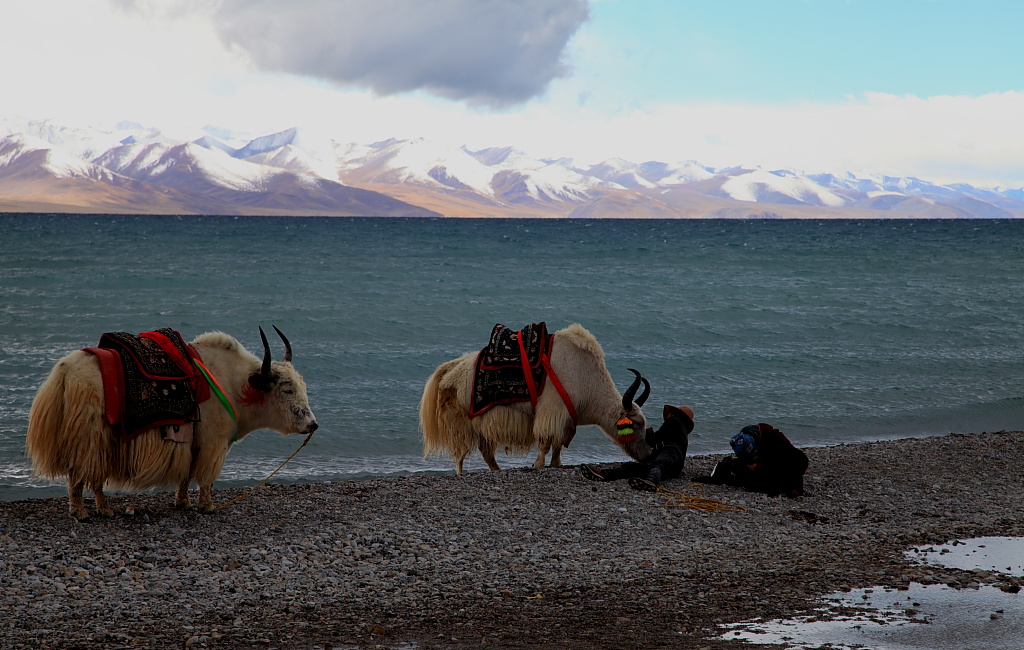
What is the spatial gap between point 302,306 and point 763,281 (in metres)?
13.1

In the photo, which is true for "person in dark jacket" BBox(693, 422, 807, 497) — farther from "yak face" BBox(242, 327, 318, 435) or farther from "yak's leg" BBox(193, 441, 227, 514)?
"yak's leg" BBox(193, 441, 227, 514)

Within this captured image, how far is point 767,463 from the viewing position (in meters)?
5.68

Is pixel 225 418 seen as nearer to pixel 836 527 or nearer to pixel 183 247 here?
pixel 836 527

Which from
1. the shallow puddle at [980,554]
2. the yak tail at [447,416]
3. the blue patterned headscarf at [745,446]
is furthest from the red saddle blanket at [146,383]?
the shallow puddle at [980,554]

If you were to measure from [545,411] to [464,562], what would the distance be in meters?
1.90

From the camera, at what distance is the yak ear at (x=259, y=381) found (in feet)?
16.2

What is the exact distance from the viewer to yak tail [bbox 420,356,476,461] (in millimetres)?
6230

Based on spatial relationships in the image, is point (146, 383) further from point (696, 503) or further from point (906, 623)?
point (906, 623)

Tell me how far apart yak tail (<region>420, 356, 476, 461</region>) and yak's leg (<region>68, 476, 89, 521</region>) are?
2376 millimetres

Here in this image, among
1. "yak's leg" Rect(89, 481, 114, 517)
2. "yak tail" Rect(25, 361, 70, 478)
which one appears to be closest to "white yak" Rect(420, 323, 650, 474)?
"yak's leg" Rect(89, 481, 114, 517)

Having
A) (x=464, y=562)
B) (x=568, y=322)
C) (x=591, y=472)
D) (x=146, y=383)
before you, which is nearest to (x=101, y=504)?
(x=146, y=383)

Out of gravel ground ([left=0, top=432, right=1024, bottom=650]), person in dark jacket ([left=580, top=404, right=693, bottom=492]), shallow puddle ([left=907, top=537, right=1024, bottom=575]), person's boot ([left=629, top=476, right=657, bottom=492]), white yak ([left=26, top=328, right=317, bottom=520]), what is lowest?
gravel ground ([left=0, top=432, right=1024, bottom=650])

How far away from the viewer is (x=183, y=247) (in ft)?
119

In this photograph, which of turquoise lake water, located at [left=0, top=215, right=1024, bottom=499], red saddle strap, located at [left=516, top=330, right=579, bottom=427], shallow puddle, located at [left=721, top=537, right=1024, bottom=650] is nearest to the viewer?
shallow puddle, located at [left=721, top=537, right=1024, bottom=650]
